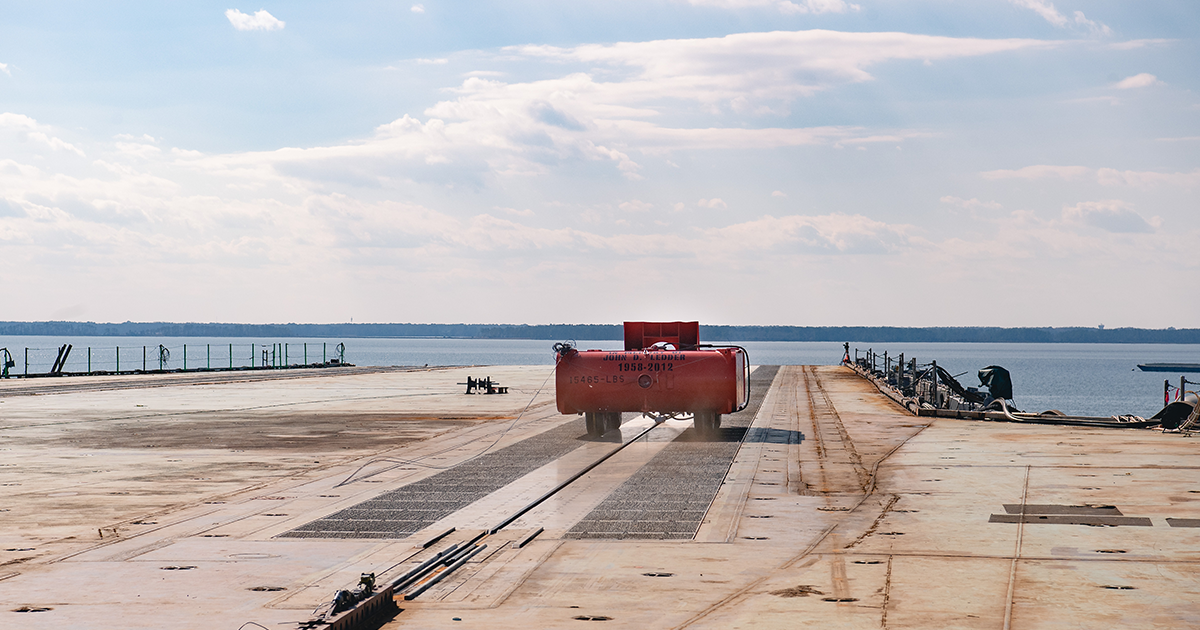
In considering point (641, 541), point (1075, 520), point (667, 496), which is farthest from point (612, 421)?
point (641, 541)

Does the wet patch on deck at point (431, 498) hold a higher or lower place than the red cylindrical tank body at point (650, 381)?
lower

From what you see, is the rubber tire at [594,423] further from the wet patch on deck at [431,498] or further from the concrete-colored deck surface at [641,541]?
the wet patch on deck at [431,498]

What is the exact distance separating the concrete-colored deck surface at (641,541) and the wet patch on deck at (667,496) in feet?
1.00

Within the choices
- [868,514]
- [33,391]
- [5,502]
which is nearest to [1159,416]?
[868,514]

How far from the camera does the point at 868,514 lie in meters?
13.6

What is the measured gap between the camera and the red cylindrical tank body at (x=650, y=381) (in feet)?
80.5

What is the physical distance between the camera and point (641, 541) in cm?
1175

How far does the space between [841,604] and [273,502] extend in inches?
347

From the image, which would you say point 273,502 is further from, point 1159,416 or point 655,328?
point 1159,416

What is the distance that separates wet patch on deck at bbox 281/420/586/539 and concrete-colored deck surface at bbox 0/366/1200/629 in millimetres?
348

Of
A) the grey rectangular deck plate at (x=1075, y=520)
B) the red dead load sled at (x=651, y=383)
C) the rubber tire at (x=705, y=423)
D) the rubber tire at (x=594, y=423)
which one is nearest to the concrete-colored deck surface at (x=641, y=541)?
the grey rectangular deck plate at (x=1075, y=520)

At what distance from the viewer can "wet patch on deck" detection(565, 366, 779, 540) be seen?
12438 millimetres

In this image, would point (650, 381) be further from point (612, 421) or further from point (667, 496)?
point (667, 496)

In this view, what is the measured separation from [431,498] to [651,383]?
10.2 meters
